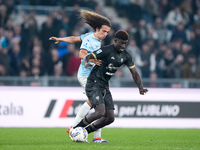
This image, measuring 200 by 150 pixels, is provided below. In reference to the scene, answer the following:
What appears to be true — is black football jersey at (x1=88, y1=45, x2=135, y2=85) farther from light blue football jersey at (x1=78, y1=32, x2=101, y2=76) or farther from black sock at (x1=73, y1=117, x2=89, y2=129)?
black sock at (x1=73, y1=117, x2=89, y2=129)

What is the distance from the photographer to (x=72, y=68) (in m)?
16.1

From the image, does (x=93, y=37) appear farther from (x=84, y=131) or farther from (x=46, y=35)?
(x=46, y=35)

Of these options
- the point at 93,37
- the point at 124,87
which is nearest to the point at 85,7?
the point at 124,87

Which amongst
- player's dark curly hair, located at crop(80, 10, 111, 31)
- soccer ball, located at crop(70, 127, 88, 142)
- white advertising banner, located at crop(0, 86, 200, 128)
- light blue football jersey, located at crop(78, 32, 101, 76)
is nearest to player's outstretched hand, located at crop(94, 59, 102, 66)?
light blue football jersey, located at crop(78, 32, 101, 76)

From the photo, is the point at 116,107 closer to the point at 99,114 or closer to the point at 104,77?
the point at 104,77

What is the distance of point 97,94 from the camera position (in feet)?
29.8

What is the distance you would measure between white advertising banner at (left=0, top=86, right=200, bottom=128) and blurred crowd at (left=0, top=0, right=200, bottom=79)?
4.38 ft

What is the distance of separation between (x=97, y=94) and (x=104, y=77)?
38cm

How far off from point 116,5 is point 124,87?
315 inches

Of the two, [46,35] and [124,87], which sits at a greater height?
[46,35]

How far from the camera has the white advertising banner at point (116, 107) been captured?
1425cm

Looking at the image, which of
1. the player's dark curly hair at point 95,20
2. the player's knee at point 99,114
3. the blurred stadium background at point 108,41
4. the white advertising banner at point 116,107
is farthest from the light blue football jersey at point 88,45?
the blurred stadium background at point 108,41

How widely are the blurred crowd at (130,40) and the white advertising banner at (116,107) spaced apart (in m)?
1.34

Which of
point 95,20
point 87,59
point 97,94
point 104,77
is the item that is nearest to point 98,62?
point 87,59
